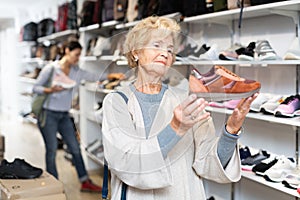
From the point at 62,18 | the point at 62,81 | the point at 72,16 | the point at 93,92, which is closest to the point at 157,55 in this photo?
the point at 93,92

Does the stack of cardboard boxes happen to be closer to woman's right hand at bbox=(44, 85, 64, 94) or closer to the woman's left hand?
the woman's left hand

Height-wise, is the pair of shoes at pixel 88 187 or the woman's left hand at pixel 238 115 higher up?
the woman's left hand at pixel 238 115

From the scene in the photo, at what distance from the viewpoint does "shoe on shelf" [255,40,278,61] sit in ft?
6.48

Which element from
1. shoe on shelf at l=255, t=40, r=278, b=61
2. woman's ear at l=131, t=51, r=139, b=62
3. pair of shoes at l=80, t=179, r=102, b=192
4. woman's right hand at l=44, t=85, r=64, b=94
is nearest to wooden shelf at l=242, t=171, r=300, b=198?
shoe on shelf at l=255, t=40, r=278, b=61

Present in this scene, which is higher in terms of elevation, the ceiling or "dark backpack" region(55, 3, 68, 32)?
the ceiling

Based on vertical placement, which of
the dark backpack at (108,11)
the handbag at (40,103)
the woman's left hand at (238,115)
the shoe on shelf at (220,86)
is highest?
the dark backpack at (108,11)

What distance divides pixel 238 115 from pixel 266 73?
1287mm

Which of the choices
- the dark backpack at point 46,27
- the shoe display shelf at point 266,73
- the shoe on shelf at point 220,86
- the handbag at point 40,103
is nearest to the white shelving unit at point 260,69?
the shoe display shelf at point 266,73

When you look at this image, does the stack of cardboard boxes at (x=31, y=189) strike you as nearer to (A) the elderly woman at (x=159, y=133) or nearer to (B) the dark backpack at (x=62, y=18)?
(A) the elderly woman at (x=159, y=133)

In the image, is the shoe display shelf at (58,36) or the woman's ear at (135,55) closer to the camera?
the woman's ear at (135,55)

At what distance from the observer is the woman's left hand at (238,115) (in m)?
1.12

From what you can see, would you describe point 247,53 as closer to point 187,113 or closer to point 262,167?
point 262,167

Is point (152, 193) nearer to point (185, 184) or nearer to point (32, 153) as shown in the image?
point (185, 184)

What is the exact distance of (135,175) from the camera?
1.10 meters
